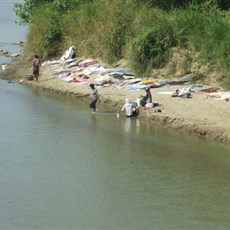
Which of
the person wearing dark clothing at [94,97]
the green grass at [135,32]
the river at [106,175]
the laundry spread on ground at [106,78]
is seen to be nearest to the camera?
the river at [106,175]

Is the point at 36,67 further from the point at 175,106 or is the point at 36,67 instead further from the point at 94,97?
the point at 175,106

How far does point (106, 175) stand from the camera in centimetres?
1219

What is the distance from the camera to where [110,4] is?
25781mm

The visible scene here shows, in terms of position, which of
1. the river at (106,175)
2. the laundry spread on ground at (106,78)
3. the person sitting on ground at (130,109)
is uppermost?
the laundry spread on ground at (106,78)

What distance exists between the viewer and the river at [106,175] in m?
9.91

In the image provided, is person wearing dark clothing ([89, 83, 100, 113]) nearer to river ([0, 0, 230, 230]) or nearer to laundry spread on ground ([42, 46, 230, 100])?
river ([0, 0, 230, 230])

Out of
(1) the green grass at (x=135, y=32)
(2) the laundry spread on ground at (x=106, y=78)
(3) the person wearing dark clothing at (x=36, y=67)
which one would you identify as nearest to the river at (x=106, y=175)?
(2) the laundry spread on ground at (x=106, y=78)

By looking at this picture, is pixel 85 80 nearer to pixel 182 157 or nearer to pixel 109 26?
pixel 109 26

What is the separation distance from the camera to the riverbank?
1503cm

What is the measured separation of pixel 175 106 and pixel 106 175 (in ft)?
17.5

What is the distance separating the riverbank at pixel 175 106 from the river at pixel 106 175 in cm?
33

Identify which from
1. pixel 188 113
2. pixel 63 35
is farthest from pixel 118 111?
pixel 63 35

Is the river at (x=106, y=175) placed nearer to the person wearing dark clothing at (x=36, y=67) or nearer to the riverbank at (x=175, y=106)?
the riverbank at (x=175, y=106)

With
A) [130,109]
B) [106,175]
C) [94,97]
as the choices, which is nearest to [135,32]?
[94,97]
